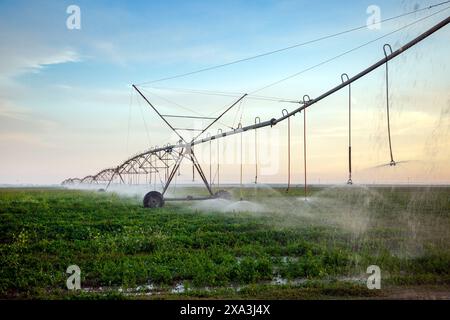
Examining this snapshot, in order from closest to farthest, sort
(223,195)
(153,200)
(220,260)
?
(220,260) → (153,200) → (223,195)

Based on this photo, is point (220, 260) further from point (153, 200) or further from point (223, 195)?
point (223, 195)

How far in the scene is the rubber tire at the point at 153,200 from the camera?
1085 inches

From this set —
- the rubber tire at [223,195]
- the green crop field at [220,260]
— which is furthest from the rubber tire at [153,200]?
the green crop field at [220,260]

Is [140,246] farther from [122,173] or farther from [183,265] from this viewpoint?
[122,173]

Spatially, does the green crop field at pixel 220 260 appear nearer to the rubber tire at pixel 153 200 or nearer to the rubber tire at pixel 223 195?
the rubber tire at pixel 153 200

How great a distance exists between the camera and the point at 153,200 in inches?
1091

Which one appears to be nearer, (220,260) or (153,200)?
(220,260)

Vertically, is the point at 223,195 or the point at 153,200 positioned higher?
the point at 223,195

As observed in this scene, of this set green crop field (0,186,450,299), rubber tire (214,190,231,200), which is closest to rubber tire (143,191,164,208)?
rubber tire (214,190,231,200)

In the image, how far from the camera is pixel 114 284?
9711 mm

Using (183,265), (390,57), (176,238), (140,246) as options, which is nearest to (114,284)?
(183,265)

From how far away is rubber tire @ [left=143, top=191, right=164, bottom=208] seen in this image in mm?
27547

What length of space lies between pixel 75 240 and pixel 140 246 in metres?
2.61

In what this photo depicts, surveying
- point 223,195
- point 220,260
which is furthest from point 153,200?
point 220,260
